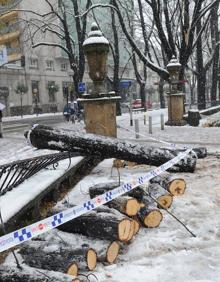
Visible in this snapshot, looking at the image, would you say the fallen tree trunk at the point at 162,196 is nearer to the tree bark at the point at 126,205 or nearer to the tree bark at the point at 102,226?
the tree bark at the point at 126,205

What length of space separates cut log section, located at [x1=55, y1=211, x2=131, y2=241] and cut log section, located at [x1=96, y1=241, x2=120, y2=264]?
0.50 ft

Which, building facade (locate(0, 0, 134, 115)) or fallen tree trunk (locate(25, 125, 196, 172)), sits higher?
building facade (locate(0, 0, 134, 115))

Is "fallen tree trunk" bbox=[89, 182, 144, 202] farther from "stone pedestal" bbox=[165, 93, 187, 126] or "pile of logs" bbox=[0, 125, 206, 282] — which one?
"stone pedestal" bbox=[165, 93, 187, 126]

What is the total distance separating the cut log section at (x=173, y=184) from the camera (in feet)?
22.0

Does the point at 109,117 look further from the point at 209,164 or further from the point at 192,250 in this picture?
the point at 192,250

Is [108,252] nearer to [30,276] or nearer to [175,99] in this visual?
[30,276]

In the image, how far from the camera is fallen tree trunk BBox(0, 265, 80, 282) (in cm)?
350

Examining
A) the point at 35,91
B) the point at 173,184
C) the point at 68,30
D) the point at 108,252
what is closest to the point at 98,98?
the point at 173,184

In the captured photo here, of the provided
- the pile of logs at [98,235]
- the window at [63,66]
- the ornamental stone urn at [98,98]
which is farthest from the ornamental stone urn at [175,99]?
the window at [63,66]

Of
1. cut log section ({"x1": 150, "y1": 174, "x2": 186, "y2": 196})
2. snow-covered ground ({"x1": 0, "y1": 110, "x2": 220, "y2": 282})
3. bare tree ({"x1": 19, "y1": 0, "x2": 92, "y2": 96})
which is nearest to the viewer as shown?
snow-covered ground ({"x1": 0, "y1": 110, "x2": 220, "y2": 282})

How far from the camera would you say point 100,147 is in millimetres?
8070

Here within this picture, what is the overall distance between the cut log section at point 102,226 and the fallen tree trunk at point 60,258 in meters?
0.40

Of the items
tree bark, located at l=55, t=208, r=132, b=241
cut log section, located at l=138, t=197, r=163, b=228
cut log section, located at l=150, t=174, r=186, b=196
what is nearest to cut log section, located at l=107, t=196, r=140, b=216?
cut log section, located at l=138, t=197, r=163, b=228

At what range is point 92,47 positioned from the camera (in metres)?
9.89
